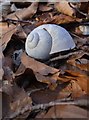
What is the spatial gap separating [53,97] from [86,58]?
42cm

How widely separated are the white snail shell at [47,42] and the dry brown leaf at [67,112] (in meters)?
0.70

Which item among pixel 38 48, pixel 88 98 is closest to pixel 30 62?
pixel 38 48

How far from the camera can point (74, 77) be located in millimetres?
2035

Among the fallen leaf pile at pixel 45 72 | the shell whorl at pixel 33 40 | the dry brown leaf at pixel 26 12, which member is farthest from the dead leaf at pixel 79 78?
the dry brown leaf at pixel 26 12

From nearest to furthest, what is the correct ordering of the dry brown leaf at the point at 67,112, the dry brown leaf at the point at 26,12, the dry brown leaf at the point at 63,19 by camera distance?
1. the dry brown leaf at the point at 67,112
2. the dry brown leaf at the point at 63,19
3. the dry brown leaf at the point at 26,12

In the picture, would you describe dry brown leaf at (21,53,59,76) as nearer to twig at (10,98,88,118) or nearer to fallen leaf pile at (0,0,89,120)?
fallen leaf pile at (0,0,89,120)

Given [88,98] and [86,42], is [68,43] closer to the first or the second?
[86,42]

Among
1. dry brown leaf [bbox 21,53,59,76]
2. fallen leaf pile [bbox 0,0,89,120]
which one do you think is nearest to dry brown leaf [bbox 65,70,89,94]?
fallen leaf pile [bbox 0,0,89,120]

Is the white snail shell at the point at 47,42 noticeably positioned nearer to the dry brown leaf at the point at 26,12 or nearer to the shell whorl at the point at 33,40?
the shell whorl at the point at 33,40

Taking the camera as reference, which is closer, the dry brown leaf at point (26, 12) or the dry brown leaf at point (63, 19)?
the dry brown leaf at point (63, 19)

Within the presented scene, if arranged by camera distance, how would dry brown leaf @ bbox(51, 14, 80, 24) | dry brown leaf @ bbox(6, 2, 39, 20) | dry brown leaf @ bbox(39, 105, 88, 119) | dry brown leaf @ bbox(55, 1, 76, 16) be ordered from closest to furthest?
dry brown leaf @ bbox(39, 105, 88, 119) < dry brown leaf @ bbox(51, 14, 80, 24) < dry brown leaf @ bbox(55, 1, 76, 16) < dry brown leaf @ bbox(6, 2, 39, 20)

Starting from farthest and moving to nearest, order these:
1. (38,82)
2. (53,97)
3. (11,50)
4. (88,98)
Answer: (11,50) < (38,82) < (53,97) < (88,98)

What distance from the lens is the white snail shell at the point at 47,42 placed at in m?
2.40

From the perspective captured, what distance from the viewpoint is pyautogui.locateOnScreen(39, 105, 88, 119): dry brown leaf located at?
170 centimetres
